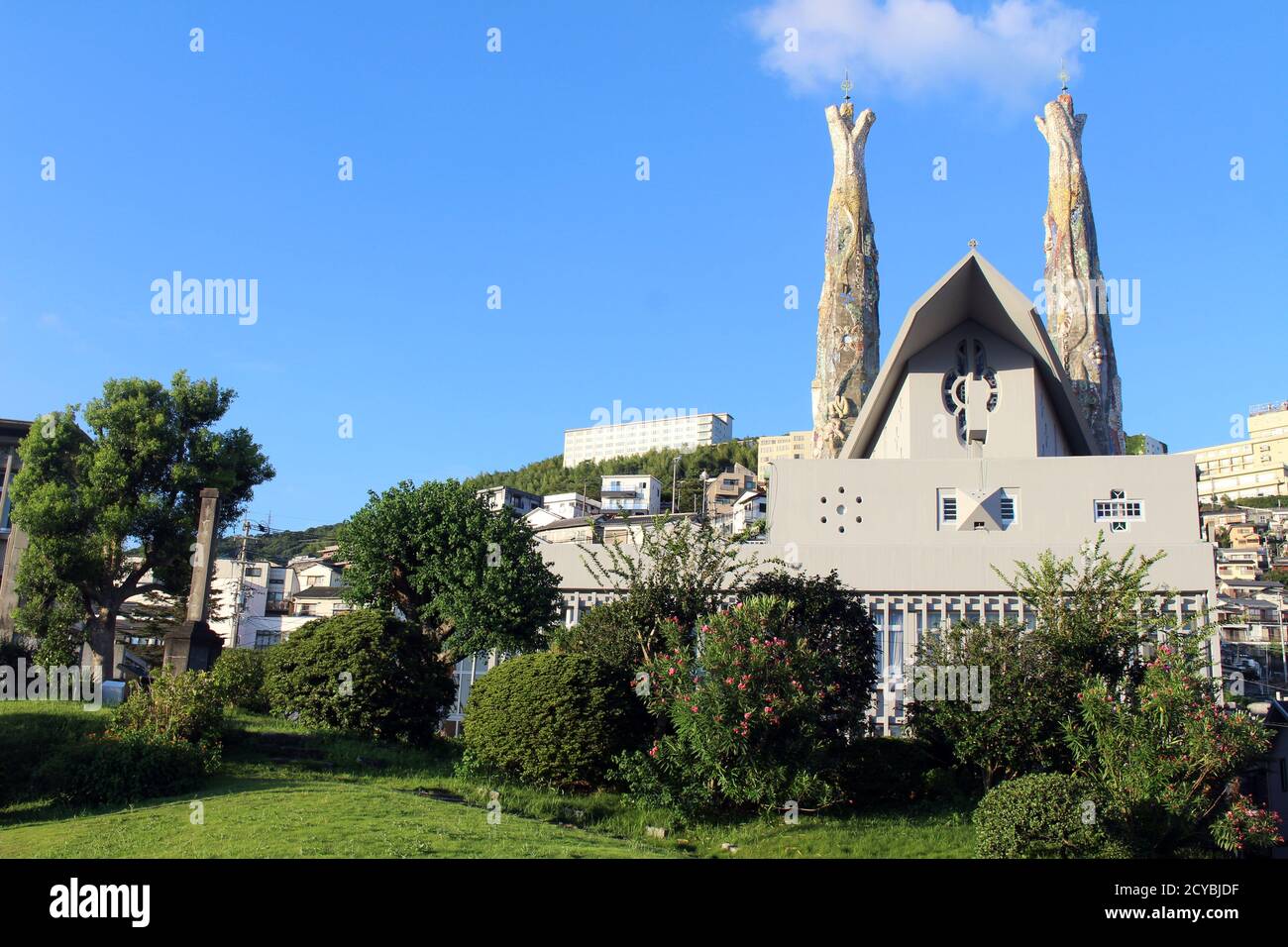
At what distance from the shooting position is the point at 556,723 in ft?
50.9

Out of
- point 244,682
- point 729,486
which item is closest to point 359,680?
point 244,682

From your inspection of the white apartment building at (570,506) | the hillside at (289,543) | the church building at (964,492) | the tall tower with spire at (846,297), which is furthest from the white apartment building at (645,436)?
the church building at (964,492)

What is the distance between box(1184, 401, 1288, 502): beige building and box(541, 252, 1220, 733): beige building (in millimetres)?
104343

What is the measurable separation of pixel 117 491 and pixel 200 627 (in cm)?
827

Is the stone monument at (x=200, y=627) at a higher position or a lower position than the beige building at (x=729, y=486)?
lower

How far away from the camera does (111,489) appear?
25328mm

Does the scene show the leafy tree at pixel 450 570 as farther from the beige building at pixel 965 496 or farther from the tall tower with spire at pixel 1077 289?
the tall tower with spire at pixel 1077 289

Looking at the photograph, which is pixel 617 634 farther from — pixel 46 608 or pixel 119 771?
pixel 46 608

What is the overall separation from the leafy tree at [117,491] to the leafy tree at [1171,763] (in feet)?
65.9

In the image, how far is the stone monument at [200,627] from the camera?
60.5 ft

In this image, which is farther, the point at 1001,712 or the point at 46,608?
the point at 46,608
